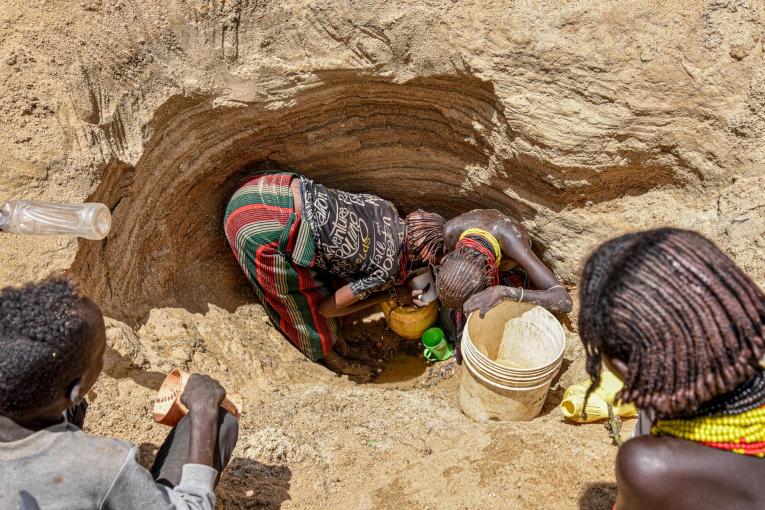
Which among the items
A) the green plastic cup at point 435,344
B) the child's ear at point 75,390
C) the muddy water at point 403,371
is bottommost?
the muddy water at point 403,371

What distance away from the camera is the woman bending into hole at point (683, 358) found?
4.40 feet

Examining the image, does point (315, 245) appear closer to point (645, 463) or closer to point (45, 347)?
point (45, 347)

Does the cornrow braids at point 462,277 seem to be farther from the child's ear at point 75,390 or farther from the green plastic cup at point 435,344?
the child's ear at point 75,390

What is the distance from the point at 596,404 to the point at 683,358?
1.54 m

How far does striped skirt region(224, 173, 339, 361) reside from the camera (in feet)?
11.1

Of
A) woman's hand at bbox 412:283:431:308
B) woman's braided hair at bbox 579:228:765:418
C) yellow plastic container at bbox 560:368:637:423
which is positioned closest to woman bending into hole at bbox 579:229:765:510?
woman's braided hair at bbox 579:228:765:418

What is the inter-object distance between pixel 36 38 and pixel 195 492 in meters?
2.28

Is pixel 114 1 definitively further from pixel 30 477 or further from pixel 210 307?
pixel 30 477

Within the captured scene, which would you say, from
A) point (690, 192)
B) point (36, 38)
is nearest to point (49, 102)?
point (36, 38)

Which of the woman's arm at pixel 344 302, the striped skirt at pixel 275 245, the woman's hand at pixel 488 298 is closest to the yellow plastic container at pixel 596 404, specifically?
the woman's hand at pixel 488 298

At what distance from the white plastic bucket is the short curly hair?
6.13ft

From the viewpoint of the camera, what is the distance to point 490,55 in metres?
3.08

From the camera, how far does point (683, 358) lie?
4.40 ft

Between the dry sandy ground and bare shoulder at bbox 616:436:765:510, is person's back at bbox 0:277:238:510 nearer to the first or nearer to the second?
the dry sandy ground
